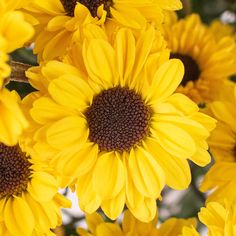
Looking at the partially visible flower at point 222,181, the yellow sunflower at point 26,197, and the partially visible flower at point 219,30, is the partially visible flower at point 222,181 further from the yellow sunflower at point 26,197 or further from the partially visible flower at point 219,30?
the partially visible flower at point 219,30

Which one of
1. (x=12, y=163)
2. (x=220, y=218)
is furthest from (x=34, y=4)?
(x=220, y=218)

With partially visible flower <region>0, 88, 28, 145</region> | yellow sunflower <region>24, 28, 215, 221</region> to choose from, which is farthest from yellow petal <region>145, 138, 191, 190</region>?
partially visible flower <region>0, 88, 28, 145</region>

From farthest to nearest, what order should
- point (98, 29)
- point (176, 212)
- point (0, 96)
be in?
point (176, 212), point (98, 29), point (0, 96)

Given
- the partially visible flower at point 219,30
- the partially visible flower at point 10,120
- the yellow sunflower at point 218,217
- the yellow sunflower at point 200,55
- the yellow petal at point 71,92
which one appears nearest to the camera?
the partially visible flower at point 10,120

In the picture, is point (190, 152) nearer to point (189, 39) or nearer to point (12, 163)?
point (12, 163)

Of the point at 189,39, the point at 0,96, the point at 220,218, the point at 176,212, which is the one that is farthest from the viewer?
the point at 176,212

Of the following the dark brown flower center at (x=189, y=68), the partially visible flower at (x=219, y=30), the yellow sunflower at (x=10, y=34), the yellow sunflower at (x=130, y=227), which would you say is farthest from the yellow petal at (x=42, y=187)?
the partially visible flower at (x=219, y=30)
